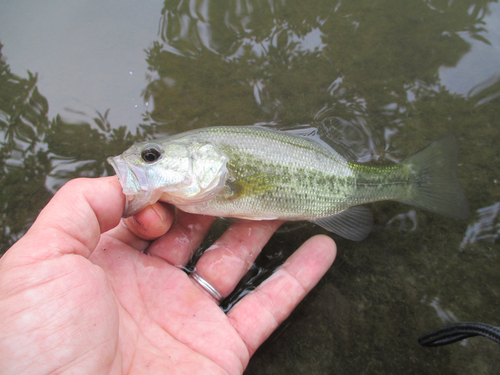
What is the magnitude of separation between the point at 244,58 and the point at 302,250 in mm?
2178

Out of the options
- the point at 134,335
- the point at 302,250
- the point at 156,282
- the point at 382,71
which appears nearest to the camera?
the point at 134,335

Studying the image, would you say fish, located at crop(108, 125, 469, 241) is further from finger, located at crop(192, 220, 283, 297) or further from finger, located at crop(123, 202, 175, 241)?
finger, located at crop(192, 220, 283, 297)

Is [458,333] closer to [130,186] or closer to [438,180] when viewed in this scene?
[438,180]

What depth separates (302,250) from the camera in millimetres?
2748

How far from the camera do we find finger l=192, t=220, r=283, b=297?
8.65 feet

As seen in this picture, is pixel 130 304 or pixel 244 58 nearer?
pixel 130 304

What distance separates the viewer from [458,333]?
7.30 ft

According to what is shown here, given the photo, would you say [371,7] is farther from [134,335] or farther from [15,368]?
[15,368]

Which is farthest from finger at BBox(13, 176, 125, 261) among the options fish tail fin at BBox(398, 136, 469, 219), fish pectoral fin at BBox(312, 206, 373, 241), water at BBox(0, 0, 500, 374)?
fish tail fin at BBox(398, 136, 469, 219)

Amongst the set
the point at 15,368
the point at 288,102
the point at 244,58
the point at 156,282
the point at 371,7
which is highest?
the point at 371,7

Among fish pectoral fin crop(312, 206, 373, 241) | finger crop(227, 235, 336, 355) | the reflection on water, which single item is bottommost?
finger crop(227, 235, 336, 355)

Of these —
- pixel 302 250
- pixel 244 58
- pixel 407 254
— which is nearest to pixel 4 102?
pixel 244 58

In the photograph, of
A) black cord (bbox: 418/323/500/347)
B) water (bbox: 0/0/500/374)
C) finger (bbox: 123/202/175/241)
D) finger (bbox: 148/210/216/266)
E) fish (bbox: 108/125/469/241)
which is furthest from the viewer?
water (bbox: 0/0/500/374)

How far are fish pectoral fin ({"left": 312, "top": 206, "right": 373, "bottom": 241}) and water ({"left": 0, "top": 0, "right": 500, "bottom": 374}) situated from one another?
261 millimetres
